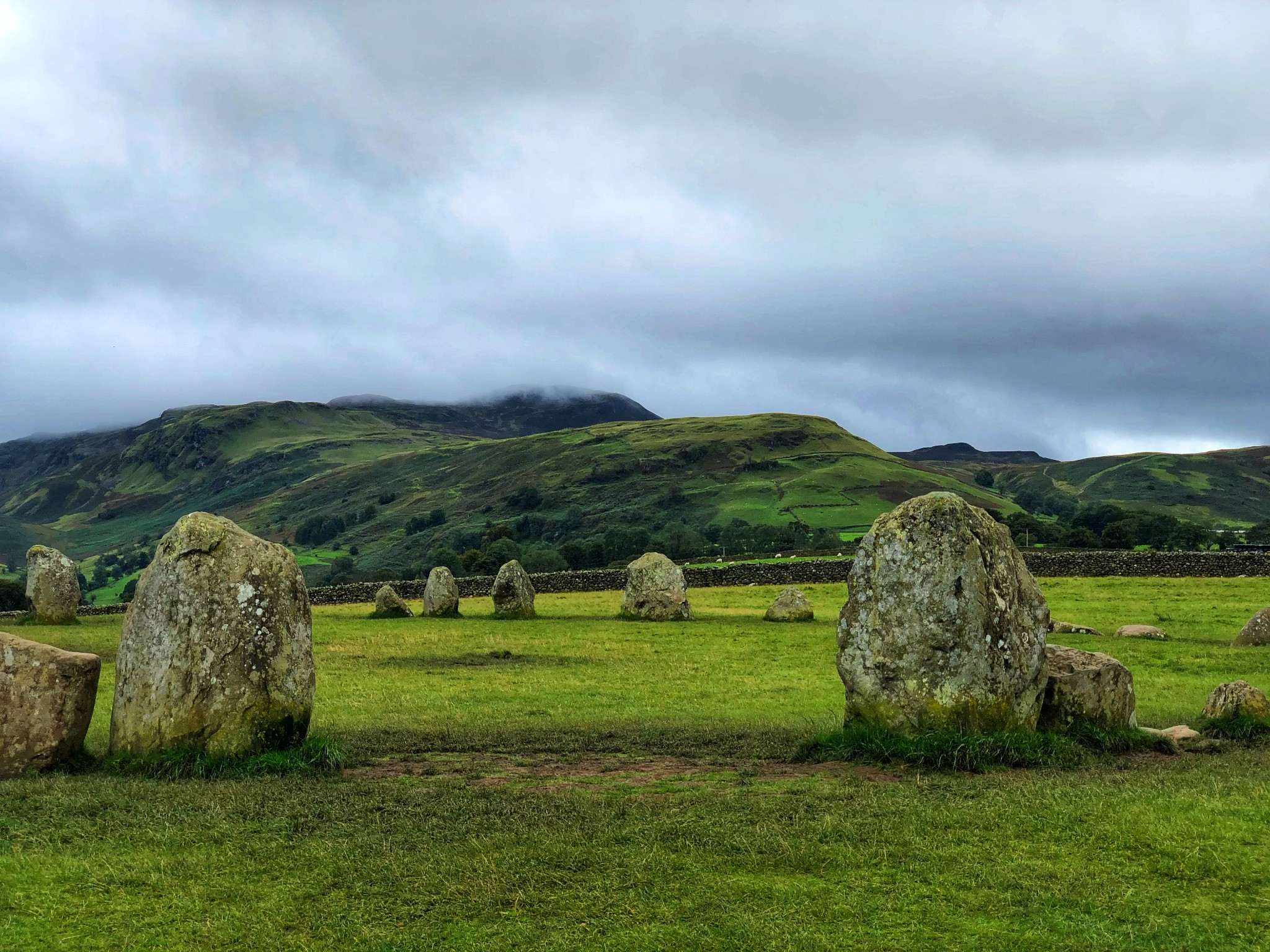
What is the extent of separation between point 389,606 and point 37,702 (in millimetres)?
32769

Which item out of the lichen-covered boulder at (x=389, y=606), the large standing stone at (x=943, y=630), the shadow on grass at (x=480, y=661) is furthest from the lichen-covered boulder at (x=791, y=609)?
the large standing stone at (x=943, y=630)

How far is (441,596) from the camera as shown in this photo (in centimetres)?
4362

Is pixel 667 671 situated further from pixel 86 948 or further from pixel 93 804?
pixel 86 948

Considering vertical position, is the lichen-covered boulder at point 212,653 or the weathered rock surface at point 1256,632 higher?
the lichen-covered boulder at point 212,653

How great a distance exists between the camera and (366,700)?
65.8 feet

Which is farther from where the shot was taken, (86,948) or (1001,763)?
(1001,763)

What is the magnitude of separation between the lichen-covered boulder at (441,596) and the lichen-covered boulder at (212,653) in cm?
2999

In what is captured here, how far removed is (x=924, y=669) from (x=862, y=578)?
168 centimetres

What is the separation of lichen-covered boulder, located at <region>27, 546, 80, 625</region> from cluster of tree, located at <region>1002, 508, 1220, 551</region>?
71.6 meters

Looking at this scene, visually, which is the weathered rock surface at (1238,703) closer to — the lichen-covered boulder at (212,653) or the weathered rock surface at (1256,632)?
the weathered rock surface at (1256,632)

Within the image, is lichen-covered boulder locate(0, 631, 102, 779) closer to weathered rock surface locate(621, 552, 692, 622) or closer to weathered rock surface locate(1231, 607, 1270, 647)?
weathered rock surface locate(621, 552, 692, 622)

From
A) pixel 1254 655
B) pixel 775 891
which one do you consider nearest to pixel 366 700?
pixel 775 891

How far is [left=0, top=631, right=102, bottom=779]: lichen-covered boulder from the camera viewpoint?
12375 mm

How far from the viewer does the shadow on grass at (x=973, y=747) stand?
42.9 ft
